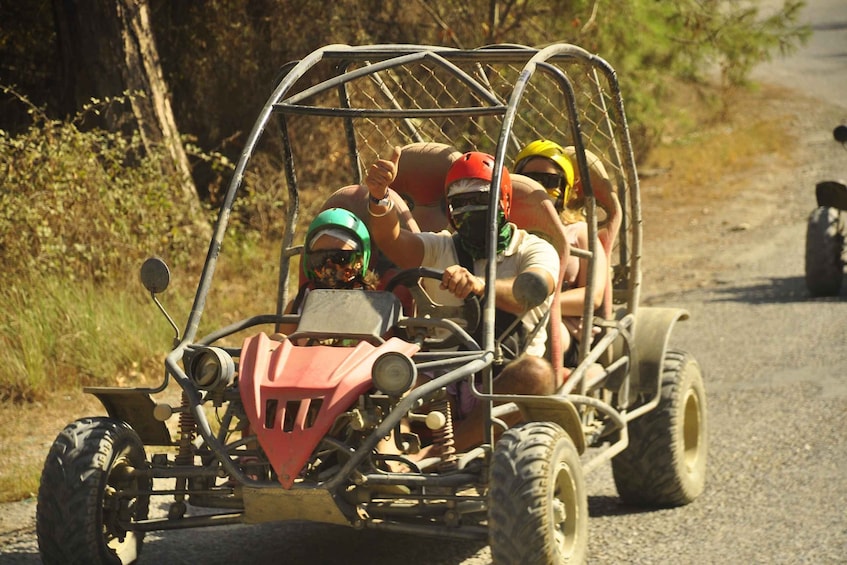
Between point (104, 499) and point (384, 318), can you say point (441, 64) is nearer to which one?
point (384, 318)

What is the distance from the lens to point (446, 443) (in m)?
5.14

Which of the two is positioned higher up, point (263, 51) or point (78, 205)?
point (263, 51)

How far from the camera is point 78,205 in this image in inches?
422

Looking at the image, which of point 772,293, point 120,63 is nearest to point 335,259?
point 120,63

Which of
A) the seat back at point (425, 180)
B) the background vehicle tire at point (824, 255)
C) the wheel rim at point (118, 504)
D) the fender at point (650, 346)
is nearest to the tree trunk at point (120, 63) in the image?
the seat back at point (425, 180)

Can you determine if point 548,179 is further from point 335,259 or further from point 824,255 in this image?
point 824,255

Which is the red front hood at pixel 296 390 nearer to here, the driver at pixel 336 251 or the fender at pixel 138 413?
the driver at pixel 336 251

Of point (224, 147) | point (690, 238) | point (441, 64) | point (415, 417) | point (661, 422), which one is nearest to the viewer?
point (415, 417)

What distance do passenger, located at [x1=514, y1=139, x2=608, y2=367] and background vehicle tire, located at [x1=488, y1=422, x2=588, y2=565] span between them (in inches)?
52.5

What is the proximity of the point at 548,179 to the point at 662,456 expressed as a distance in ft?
4.78

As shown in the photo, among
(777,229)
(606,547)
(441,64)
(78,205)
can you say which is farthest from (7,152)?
(777,229)

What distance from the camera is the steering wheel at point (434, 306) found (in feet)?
18.5

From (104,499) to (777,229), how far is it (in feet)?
41.4

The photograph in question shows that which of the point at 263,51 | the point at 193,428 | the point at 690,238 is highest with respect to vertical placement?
the point at 263,51
